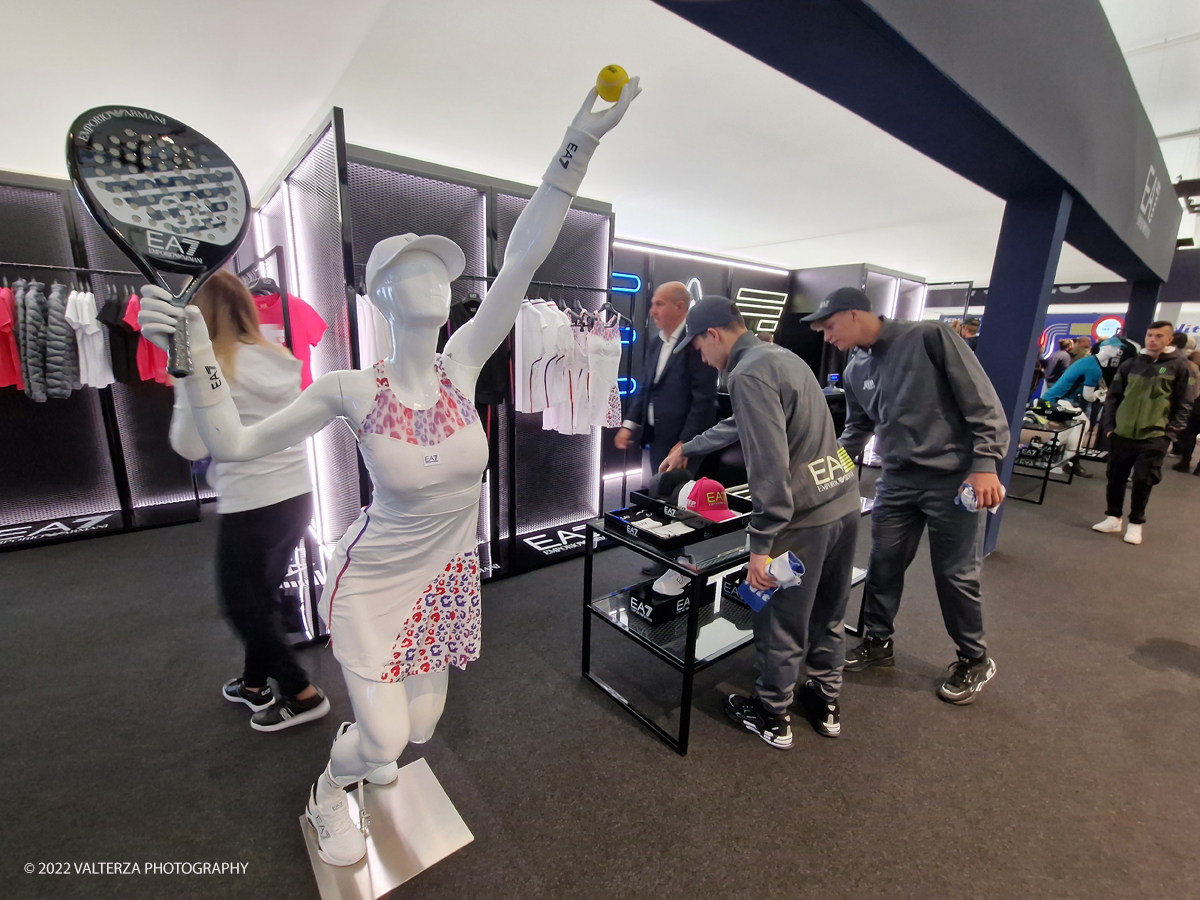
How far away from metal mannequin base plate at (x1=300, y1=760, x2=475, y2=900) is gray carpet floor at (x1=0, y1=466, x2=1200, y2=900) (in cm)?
5

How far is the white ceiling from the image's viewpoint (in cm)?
240

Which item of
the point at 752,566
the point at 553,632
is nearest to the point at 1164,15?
the point at 752,566

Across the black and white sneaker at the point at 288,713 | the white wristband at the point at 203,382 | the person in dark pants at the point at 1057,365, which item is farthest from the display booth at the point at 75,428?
the person in dark pants at the point at 1057,365

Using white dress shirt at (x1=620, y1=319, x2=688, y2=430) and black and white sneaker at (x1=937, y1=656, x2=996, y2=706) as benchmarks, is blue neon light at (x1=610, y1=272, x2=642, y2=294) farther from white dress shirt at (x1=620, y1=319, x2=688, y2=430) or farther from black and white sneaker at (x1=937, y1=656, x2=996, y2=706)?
black and white sneaker at (x1=937, y1=656, x2=996, y2=706)

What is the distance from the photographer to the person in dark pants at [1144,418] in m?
3.93

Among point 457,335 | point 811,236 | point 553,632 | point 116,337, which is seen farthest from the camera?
point 811,236

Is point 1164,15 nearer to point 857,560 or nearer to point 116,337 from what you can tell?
point 857,560

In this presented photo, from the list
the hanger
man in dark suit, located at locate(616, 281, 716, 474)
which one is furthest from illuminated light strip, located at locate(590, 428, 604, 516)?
the hanger

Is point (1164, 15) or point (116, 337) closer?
point (1164, 15)

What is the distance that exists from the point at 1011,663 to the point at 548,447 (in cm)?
289

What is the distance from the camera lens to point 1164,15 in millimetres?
2891

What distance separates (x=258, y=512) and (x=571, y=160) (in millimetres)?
1544

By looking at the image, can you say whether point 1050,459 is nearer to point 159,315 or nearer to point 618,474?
point 618,474

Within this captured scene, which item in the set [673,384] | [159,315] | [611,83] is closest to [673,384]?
[673,384]
